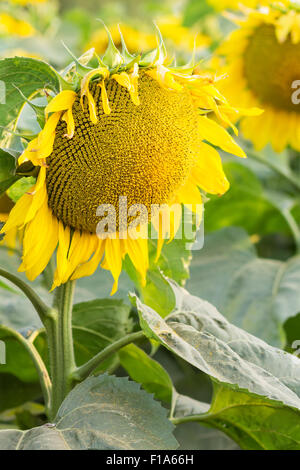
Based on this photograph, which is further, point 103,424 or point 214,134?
point 214,134

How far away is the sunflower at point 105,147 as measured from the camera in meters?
0.64

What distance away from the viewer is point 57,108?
2.05ft

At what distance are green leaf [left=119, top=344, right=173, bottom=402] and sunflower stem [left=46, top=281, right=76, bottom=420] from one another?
0.12 meters

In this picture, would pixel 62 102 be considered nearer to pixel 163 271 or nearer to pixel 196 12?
pixel 163 271

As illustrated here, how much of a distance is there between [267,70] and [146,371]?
1.98 feet

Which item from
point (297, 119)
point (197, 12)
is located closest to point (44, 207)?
point (297, 119)

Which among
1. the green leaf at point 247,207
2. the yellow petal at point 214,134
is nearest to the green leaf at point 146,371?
the yellow petal at point 214,134

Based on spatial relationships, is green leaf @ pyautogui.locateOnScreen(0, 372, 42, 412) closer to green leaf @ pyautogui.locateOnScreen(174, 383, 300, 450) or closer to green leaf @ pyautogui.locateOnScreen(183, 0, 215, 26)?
green leaf @ pyautogui.locateOnScreen(174, 383, 300, 450)

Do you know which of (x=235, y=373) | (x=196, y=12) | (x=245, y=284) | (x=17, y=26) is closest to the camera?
(x=235, y=373)

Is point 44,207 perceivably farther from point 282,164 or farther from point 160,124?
point 282,164

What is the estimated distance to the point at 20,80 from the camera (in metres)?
0.72

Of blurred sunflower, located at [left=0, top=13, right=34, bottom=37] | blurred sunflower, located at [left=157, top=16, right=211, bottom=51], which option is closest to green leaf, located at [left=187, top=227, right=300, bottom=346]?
blurred sunflower, located at [left=157, top=16, right=211, bottom=51]

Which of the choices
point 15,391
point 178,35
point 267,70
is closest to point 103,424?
point 15,391

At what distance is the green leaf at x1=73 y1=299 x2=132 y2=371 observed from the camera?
848 millimetres
